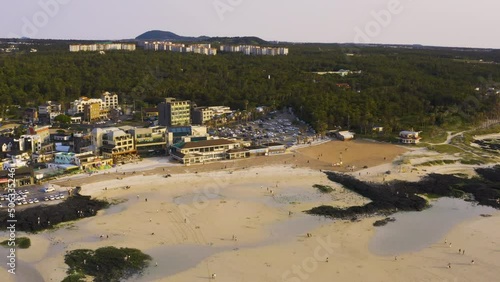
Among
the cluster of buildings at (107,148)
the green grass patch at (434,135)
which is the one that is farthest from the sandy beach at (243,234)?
the green grass patch at (434,135)

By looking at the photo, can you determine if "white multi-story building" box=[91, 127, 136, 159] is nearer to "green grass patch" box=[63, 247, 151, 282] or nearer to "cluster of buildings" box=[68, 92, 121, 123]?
"green grass patch" box=[63, 247, 151, 282]

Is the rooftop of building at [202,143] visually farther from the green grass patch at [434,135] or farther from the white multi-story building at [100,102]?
the white multi-story building at [100,102]

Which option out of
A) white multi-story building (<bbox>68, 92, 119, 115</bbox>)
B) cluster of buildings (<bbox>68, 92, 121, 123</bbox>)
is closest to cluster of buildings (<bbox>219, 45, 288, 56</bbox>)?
white multi-story building (<bbox>68, 92, 119, 115</bbox>)

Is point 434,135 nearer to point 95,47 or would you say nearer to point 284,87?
point 284,87

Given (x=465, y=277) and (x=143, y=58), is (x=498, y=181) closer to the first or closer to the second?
(x=465, y=277)

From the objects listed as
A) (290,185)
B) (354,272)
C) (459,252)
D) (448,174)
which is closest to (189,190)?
(290,185)
